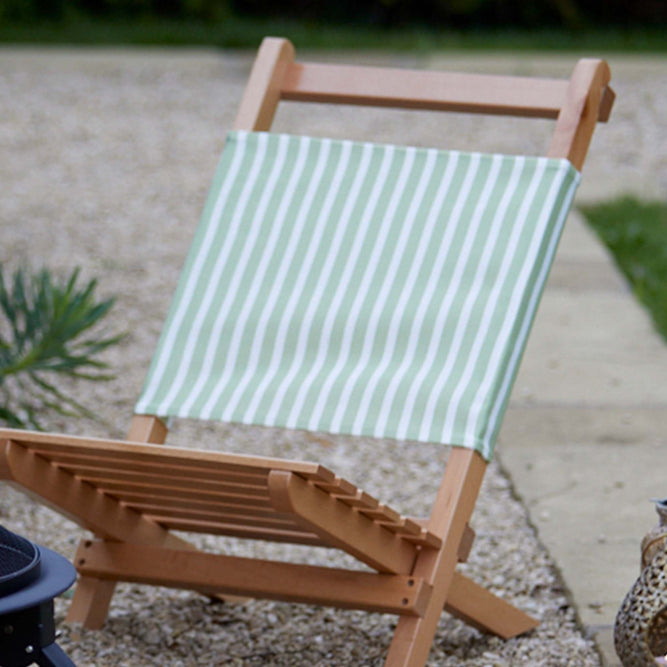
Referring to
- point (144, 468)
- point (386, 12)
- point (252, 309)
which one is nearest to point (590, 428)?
point (252, 309)

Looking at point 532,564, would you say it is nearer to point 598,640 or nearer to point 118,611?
point 598,640

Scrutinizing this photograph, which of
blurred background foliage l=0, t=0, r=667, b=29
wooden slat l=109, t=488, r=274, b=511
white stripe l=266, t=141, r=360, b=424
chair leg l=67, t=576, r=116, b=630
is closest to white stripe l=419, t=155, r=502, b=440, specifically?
white stripe l=266, t=141, r=360, b=424

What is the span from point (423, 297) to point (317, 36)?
7483 millimetres

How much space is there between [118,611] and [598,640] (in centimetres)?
92

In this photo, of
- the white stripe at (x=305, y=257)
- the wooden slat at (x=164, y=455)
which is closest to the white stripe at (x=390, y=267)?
the white stripe at (x=305, y=257)

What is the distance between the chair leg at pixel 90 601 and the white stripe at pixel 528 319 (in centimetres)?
75

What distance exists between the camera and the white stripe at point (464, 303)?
2.19 metres

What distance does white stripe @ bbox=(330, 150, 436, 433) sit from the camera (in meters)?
2.23

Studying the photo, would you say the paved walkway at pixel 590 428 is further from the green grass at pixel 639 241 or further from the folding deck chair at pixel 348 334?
the folding deck chair at pixel 348 334

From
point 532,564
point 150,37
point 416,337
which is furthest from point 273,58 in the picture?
point 150,37

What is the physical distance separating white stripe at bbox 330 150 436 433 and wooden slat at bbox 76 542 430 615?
0.82 feet

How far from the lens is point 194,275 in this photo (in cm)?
242

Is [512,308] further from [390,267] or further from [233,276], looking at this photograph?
[233,276]

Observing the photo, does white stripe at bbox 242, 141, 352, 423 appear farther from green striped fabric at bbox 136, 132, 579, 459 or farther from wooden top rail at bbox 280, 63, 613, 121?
wooden top rail at bbox 280, 63, 613, 121
